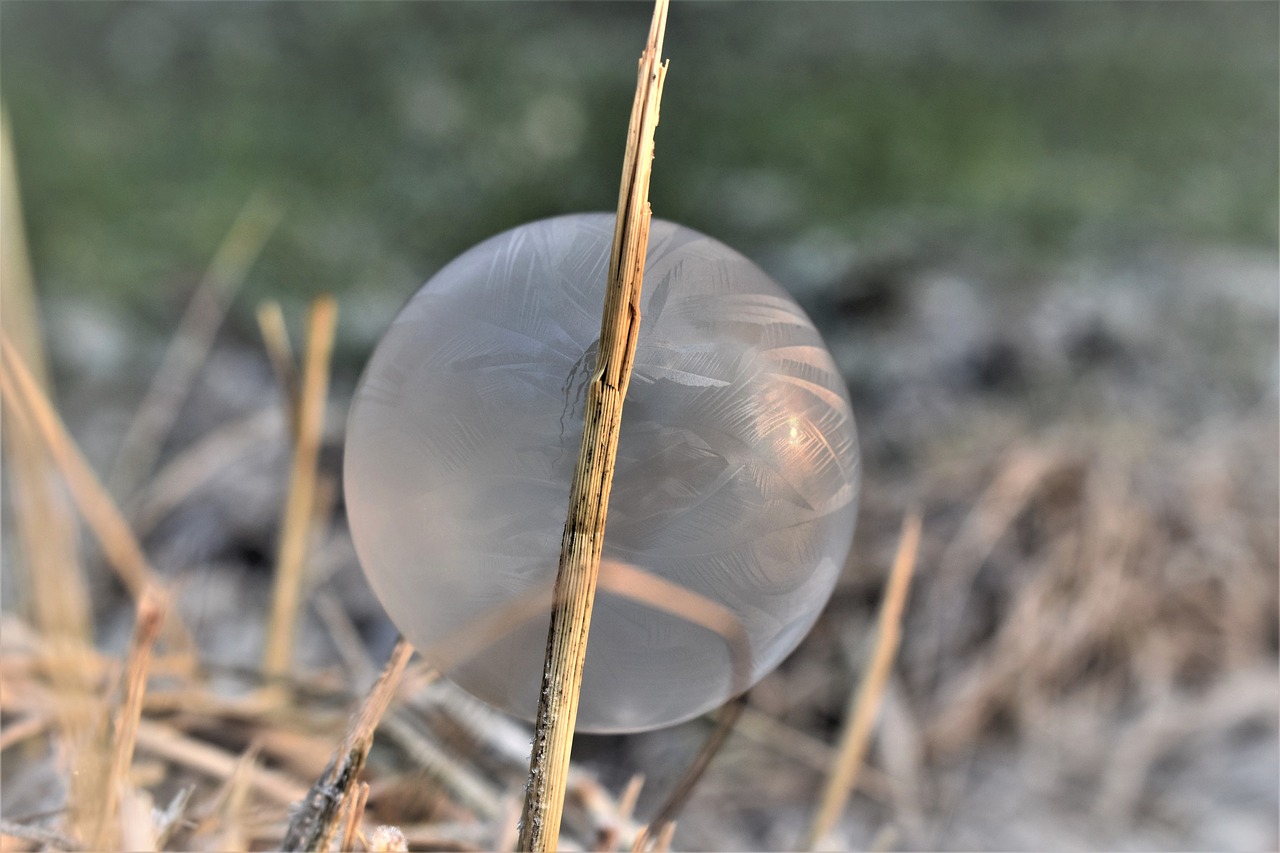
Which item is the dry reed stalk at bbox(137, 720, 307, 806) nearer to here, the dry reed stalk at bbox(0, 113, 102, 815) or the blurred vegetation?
the dry reed stalk at bbox(0, 113, 102, 815)

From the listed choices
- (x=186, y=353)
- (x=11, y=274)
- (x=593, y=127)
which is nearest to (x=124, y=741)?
(x=11, y=274)

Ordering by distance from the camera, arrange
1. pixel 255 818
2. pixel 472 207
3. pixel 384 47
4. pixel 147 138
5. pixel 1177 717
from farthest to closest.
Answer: pixel 384 47, pixel 147 138, pixel 472 207, pixel 1177 717, pixel 255 818

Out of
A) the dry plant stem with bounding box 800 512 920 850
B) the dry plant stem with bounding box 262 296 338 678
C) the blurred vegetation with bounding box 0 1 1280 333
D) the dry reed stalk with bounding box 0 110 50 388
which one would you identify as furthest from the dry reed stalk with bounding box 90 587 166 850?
the blurred vegetation with bounding box 0 1 1280 333

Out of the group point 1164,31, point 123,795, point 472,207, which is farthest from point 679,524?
point 1164,31

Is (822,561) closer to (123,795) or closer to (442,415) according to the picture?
(442,415)

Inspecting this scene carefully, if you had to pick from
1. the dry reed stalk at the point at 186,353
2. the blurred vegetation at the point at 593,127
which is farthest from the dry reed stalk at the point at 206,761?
the blurred vegetation at the point at 593,127

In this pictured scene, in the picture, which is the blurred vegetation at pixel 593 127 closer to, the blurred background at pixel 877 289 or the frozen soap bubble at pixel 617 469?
the blurred background at pixel 877 289

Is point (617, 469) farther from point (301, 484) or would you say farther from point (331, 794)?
point (301, 484)
